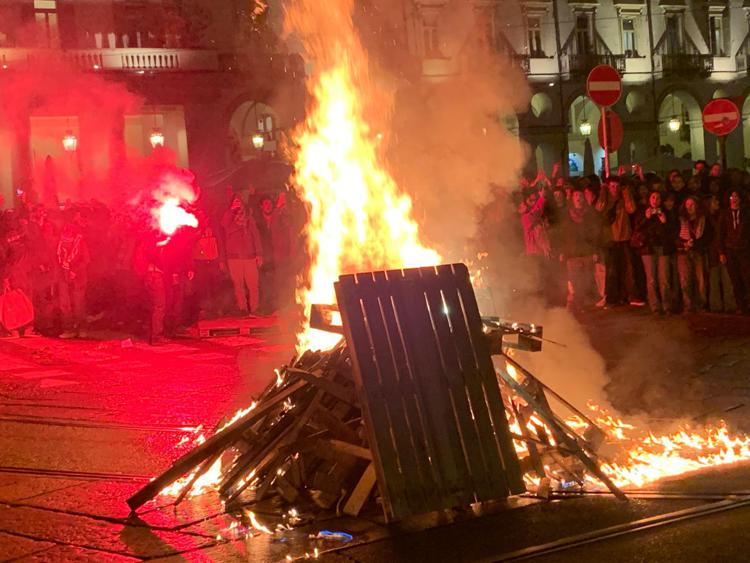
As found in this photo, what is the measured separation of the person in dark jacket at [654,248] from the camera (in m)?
13.2

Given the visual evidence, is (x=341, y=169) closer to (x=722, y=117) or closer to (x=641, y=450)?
(x=641, y=450)

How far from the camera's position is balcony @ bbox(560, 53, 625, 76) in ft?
137

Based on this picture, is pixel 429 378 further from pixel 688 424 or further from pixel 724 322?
pixel 724 322

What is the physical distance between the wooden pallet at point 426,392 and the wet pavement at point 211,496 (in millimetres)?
222

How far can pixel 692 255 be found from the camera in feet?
42.9

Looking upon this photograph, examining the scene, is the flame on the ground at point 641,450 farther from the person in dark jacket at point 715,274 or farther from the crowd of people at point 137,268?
the crowd of people at point 137,268

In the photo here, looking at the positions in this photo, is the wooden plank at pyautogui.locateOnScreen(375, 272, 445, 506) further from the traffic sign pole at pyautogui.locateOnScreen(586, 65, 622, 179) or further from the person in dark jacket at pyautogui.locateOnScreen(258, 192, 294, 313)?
the person in dark jacket at pyautogui.locateOnScreen(258, 192, 294, 313)

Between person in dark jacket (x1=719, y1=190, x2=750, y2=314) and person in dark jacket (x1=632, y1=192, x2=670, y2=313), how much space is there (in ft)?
2.79

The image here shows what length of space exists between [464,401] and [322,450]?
3.00 ft

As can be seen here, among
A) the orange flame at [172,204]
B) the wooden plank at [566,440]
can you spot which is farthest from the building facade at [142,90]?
the wooden plank at [566,440]

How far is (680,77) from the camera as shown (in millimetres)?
44562

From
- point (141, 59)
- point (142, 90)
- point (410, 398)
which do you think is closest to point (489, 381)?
point (410, 398)

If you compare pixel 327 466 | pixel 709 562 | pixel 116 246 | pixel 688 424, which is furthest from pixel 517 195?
pixel 709 562

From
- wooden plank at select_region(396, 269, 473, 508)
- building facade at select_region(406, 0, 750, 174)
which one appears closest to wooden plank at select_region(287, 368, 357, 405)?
wooden plank at select_region(396, 269, 473, 508)
